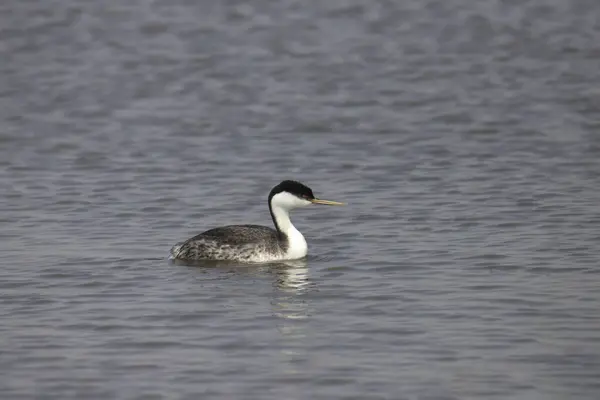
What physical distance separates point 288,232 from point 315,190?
3314 mm

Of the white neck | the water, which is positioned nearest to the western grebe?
the white neck

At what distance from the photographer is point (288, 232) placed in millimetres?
16172

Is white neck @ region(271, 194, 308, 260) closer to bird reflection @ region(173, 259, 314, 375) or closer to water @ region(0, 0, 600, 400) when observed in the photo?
bird reflection @ region(173, 259, 314, 375)

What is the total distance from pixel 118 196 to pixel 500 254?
18.7 feet

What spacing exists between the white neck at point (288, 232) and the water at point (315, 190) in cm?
23

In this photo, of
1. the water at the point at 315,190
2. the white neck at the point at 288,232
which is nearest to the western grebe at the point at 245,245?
the white neck at the point at 288,232

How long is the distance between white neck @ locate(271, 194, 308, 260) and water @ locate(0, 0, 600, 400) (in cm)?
23

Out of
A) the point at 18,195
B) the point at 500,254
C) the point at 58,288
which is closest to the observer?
the point at 58,288

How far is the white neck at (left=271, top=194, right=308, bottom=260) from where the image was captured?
15969 millimetres

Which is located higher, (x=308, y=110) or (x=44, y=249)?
(x=308, y=110)

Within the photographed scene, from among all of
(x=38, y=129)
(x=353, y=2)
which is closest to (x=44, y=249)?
(x=38, y=129)

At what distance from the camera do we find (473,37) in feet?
101

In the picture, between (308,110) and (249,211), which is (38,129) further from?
(249,211)

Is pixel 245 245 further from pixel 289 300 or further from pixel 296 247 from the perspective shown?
pixel 289 300
